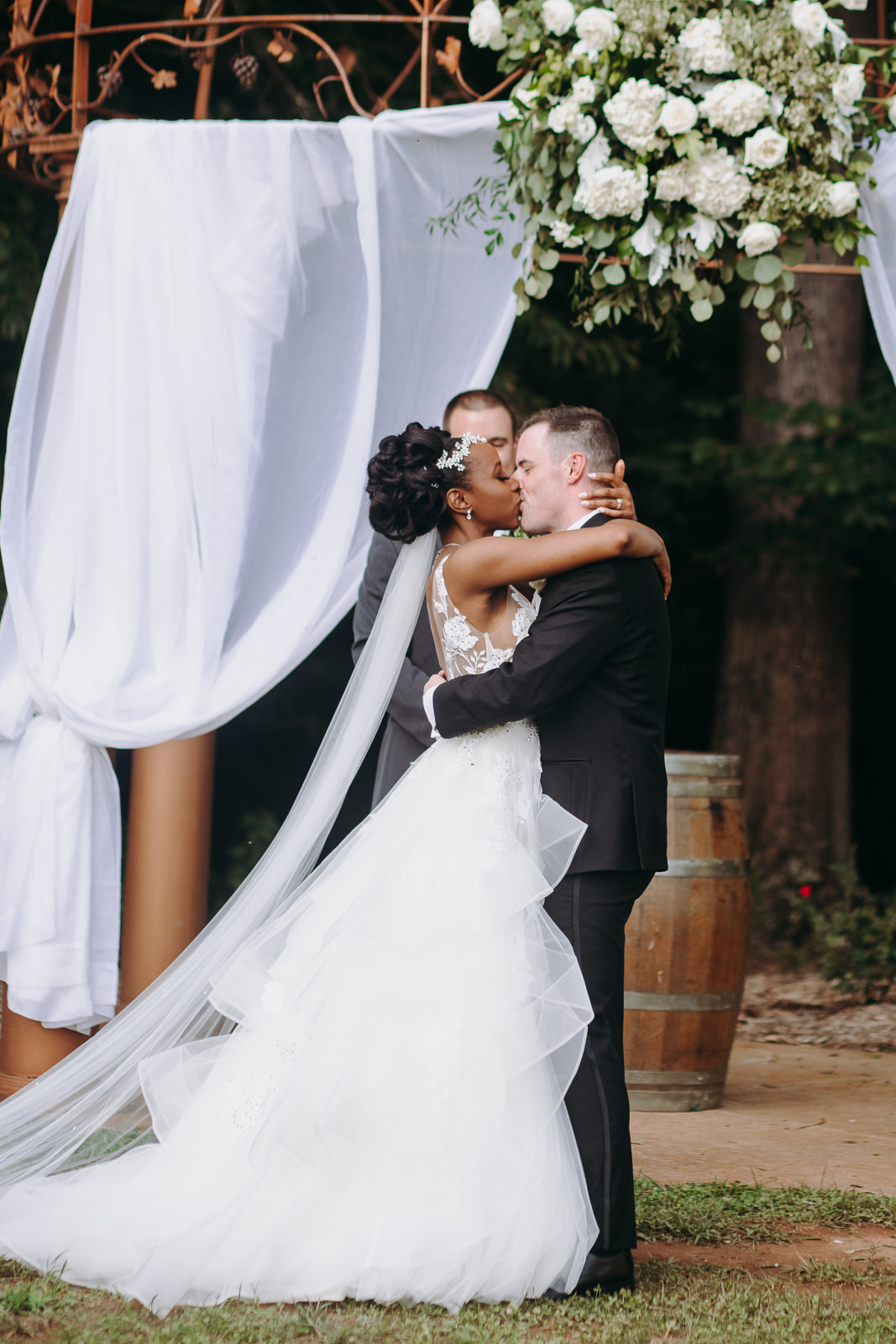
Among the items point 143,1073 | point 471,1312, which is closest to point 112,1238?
point 143,1073

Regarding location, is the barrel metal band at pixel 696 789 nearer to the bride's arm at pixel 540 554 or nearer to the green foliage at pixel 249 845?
the bride's arm at pixel 540 554

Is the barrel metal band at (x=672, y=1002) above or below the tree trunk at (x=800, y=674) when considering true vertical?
below

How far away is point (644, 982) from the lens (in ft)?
13.8

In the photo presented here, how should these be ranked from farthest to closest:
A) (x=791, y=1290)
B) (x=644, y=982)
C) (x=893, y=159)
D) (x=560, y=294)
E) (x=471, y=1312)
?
(x=560, y=294) → (x=644, y=982) → (x=893, y=159) → (x=791, y=1290) → (x=471, y=1312)

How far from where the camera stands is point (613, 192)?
3258mm

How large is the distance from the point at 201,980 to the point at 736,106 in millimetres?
2333

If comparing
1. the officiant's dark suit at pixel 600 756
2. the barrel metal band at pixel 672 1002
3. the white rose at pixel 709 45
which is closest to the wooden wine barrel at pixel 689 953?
the barrel metal band at pixel 672 1002

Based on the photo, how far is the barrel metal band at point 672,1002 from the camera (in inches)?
164

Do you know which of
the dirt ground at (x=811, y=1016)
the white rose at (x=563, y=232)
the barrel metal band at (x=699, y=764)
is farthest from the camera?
the dirt ground at (x=811, y=1016)

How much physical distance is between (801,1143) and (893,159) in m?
2.69

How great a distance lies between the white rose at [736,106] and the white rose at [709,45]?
1.8 inches

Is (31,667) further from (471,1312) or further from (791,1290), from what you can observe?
(791,1290)

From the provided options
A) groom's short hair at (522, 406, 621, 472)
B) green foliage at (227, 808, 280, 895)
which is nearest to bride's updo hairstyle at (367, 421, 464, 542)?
groom's short hair at (522, 406, 621, 472)

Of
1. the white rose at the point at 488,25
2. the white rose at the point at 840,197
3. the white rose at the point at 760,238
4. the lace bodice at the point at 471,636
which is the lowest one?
the lace bodice at the point at 471,636
